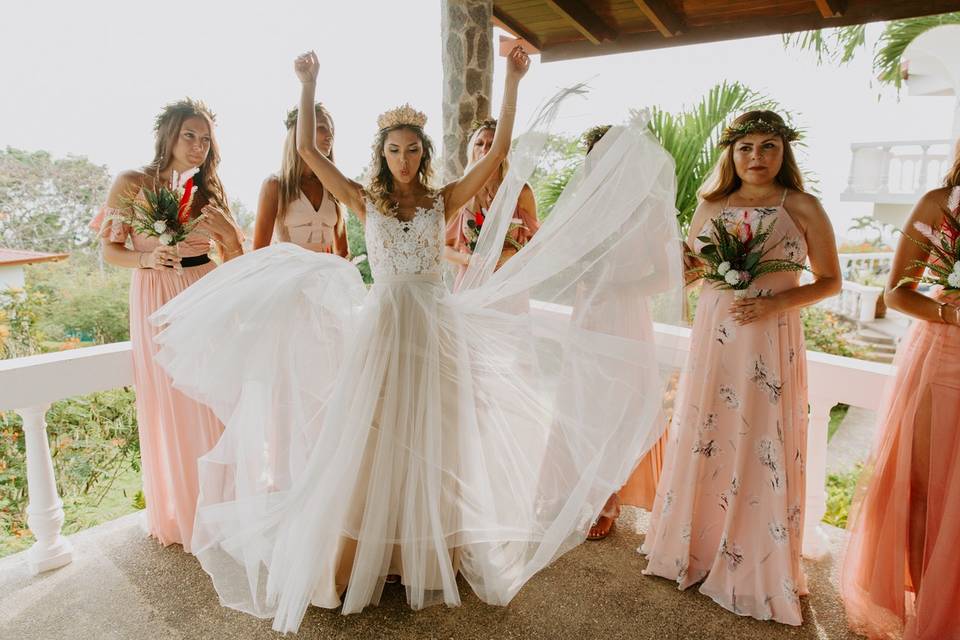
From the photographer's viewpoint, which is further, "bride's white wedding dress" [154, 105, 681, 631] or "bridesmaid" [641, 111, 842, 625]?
"bridesmaid" [641, 111, 842, 625]

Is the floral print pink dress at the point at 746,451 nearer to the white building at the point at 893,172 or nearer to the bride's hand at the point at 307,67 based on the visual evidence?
the bride's hand at the point at 307,67

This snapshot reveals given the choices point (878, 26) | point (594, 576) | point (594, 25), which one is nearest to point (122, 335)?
point (594, 25)

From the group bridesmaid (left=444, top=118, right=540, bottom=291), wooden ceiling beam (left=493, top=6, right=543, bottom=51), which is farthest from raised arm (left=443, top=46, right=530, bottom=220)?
wooden ceiling beam (left=493, top=6, right=543, bottom=51)

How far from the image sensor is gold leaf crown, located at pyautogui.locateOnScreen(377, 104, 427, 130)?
238cm

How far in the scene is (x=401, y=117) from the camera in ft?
7.84

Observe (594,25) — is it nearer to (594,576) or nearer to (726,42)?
(726,42)

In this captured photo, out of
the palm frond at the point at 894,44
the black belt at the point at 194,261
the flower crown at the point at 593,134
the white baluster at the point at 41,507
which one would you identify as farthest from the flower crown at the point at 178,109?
the palm frond at the point at 894,44

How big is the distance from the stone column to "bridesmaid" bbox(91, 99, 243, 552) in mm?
2557

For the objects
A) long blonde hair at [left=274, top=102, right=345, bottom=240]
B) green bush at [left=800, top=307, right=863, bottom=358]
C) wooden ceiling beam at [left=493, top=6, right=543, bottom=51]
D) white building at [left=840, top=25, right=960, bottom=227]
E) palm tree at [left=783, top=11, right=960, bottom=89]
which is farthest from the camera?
white building at [left=840, top=25, right=960, bottom=227]

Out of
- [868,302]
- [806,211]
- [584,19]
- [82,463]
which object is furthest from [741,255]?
[868,302]

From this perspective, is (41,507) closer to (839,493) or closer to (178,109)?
(178,109)

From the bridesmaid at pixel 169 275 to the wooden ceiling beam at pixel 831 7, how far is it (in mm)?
4373

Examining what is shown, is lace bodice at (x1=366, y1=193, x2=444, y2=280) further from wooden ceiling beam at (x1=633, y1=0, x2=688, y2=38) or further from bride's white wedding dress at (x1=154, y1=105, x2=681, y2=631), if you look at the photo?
wooden ceiling beam at (x1=633, y1=0, x2=688, y2=38)

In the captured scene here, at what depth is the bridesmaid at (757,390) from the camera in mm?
2277
